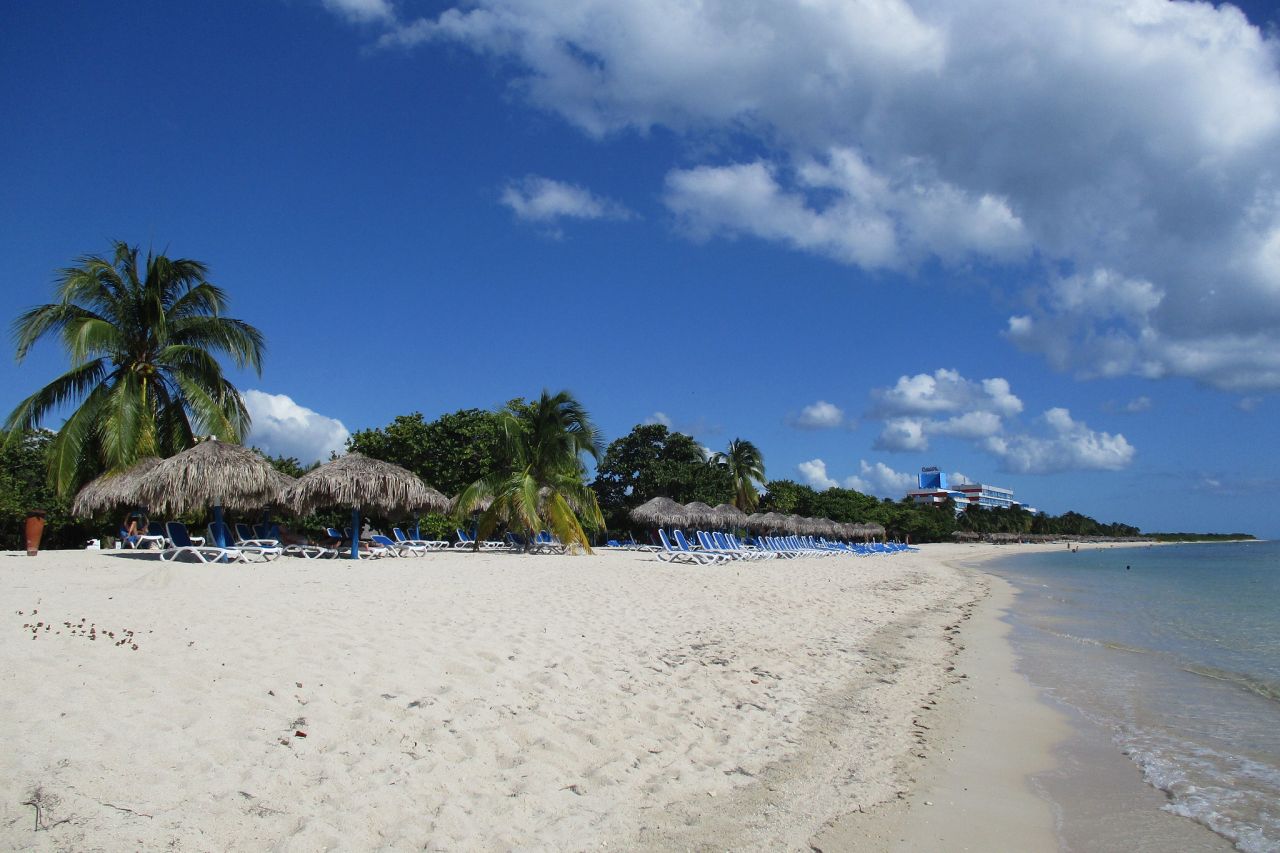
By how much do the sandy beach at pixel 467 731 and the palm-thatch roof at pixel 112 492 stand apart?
680 cm

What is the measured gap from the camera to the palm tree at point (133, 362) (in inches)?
583

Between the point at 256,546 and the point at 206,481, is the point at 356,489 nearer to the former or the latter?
the point at 256,546

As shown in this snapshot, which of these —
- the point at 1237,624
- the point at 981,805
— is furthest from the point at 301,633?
the point at 1237,624

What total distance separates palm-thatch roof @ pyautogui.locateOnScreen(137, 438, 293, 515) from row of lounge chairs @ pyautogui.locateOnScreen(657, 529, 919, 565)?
385 inches

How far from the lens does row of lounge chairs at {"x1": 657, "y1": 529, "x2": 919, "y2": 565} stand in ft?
64.1

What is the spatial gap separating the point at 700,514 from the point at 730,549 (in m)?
5.64

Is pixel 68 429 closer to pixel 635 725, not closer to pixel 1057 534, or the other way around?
pixel 635 725

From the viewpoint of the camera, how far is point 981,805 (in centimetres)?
366

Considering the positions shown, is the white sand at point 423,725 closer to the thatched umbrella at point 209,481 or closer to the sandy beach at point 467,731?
the sandy beach at point 467,731

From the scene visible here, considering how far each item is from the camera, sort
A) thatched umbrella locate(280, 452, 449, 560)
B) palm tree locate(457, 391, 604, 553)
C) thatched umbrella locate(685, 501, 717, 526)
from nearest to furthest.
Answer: thatched umbrella locate(280, 452, 449, 560) < palm tree locate(457, 391, 604, 553) < thatched umbrella locate(685, 501, 717, 526)

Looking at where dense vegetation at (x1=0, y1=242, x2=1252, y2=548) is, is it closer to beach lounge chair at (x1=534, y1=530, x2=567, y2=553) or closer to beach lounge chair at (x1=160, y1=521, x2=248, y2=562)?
beach lounge chair at (x1=534, y1=530, x2=567, y2=553)

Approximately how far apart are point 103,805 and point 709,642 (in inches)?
186

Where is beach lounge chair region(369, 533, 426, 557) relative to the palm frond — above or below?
below

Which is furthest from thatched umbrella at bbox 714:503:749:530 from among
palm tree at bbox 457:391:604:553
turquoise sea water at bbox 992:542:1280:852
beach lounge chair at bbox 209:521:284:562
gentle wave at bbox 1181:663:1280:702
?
gentle wave at bbox 1181:663:1280:702
